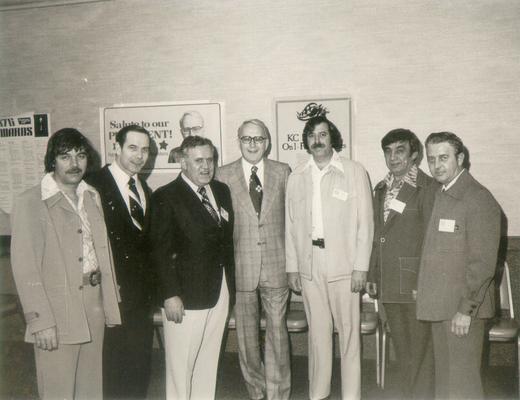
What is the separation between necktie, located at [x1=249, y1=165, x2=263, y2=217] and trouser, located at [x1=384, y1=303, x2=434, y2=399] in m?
1.03

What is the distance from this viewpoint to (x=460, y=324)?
91.7 inches

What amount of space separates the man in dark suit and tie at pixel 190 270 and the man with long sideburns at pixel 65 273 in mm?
310

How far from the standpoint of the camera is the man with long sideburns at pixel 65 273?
2.09 m

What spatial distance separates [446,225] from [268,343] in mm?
1383

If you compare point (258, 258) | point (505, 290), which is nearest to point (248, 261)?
point (258, 258)

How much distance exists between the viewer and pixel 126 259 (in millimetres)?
2549

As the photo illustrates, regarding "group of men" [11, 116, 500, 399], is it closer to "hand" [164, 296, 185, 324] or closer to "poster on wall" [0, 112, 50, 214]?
"hand" [164, 296, 185, 324]

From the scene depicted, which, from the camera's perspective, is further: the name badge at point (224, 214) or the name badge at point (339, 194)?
the name badge at point (339, 194)

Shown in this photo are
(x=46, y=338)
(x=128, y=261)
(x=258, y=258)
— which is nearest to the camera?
(x=46, y=338)

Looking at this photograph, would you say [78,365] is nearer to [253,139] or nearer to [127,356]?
[127,356]

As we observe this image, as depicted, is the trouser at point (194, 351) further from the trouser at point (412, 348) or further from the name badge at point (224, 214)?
the trouser at point (412, 348)

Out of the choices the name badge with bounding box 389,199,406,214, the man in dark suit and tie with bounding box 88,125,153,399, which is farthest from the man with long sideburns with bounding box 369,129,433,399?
the man in dark suit and tie with bounding box 88,125,153,399

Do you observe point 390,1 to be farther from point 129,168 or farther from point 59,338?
point 59,338

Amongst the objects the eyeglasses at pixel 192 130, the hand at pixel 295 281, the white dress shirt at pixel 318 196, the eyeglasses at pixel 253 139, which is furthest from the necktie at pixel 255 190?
the eyeglasses at pixel 192 130
